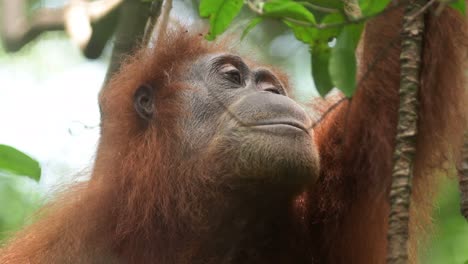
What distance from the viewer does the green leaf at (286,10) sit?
12.9 feet

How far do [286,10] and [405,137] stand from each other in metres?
0.91

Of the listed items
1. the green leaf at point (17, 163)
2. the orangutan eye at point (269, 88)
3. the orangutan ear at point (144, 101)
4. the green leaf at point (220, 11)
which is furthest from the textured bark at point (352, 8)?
the orangutan ear at point (144, 101)

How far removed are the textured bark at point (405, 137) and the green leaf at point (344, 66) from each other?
393 mm

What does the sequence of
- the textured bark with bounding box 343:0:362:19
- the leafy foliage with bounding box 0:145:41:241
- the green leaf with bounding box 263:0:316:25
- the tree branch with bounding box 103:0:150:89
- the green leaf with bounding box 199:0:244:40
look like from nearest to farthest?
the green leaf with bounding box 263:0:316:25, the textured bark with bounding box 343:0:362:19, the green leaf with bounding box 199:0:244:40, the tree branch with bounding box 103:0:150:89, the leafy foliage with bounding box 0:145:41:241

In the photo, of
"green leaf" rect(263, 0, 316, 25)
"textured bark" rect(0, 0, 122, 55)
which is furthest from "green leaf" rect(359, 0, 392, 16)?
"textured bark" rect(0, 0, 122, 55)

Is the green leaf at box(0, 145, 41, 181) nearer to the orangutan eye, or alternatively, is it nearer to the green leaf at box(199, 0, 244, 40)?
the green leaf at box(199, 0, 244, 40)

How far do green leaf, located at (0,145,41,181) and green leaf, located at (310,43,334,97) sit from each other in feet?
6.25

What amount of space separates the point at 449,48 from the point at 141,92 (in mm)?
2621

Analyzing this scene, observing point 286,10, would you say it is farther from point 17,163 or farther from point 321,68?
point 17,163

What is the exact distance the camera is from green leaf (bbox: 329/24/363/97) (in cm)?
381

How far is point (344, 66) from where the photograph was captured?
12.6 feet

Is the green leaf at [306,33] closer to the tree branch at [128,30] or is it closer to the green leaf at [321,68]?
the green leaf at [321,68]

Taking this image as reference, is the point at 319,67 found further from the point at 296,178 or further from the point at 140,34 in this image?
the point at 140,34

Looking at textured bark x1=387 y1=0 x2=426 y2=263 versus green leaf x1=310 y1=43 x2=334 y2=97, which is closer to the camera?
textured bark x1=387 y1=0 x2=426 y2=263
